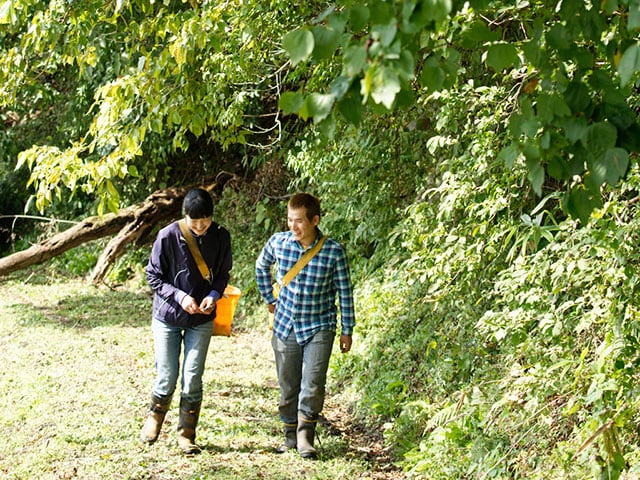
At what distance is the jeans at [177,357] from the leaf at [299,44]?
415cm

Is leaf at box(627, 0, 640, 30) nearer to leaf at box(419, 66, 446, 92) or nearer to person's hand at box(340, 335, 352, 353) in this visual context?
leaf at box(419, 66, 446, 92)

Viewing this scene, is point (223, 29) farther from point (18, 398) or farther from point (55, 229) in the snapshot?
point (55, 229)

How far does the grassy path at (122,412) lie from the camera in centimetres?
596

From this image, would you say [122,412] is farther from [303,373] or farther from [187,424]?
[303,373]

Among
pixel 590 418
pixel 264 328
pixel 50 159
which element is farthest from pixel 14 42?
pixel 590 418

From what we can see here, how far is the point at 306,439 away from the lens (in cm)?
625

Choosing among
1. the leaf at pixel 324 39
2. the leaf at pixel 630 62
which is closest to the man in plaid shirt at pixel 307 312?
the leaf at pixel 324 39

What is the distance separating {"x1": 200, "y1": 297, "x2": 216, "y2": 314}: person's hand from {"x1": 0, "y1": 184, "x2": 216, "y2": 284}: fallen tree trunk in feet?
25.2

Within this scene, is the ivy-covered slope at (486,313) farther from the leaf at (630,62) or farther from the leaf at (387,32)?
the leaf at (387,32)

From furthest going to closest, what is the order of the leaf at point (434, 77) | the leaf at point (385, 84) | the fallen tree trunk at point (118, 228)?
the fallen tree trunk at point (118, 228) → the leaf at point (434, 77) → the leaf at point (385, 84)

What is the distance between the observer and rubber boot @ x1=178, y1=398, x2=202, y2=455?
625 cm

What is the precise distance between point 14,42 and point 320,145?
13548 millimetres

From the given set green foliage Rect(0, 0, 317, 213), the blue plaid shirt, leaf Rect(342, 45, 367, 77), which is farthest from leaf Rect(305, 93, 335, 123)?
the blue plaid shirt

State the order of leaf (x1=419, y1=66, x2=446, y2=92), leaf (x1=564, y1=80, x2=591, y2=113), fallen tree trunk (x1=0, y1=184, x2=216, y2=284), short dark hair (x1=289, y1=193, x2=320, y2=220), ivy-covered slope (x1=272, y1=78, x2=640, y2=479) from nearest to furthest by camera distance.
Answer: leaf (x1=419, y1=66, x2=446, y2=92)
leaf (x1=564, y1=80, x2=591, y2=113)
ivy-covered slope (x1=272, y1=78, x2=640, y2=479)
short dark hair (x1=289, y1=193, x2=320, y2=220)
fallen tree trunk (x1=0, y1=184, x2=216, y2=284)
